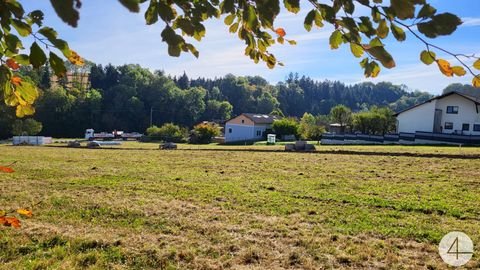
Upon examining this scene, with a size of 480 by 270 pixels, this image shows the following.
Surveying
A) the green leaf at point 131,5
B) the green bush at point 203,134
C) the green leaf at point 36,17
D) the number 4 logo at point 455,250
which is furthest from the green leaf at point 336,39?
the green bush at point 203,134

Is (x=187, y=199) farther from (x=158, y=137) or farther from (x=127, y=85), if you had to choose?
(x=127, y=85)

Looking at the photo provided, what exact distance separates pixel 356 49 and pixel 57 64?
3.85 ft

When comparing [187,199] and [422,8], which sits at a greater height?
[422,8]

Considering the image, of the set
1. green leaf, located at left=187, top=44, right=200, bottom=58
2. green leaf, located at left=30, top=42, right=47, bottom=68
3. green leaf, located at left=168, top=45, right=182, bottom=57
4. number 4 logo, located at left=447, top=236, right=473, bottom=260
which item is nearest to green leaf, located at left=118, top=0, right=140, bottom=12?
green leaf, located at left=168, top=45, right=182, bottom=57

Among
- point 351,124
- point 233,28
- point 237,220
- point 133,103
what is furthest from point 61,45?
point 133,103

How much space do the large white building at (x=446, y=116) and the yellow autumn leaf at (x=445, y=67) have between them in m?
44.7

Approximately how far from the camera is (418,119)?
4416 cm

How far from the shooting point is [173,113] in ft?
305

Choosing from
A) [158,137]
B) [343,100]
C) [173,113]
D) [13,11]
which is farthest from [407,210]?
[343,100]

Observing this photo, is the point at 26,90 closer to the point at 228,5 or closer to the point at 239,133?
the point at 228,5

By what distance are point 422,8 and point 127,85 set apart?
98.9m

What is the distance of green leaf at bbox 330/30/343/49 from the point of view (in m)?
1.64

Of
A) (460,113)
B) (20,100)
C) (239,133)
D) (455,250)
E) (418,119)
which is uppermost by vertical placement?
(460,113)

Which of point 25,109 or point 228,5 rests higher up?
point 228,5
